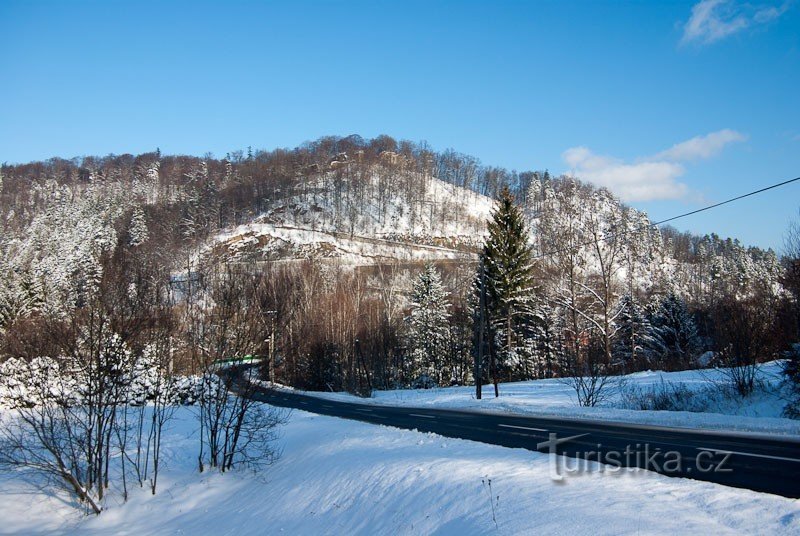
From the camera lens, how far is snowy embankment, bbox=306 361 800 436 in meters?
12.5

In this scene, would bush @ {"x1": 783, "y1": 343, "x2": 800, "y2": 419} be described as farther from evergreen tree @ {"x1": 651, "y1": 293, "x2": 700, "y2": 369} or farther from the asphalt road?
evergreen tree @ {"x1": 651, "y1": 293, "x2": 700, "y2": 369}

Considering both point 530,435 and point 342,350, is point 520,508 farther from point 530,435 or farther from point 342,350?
point 342,350

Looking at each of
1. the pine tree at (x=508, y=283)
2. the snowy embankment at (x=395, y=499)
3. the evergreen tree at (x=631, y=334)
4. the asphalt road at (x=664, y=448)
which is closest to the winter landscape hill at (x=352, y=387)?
the snowy embankment at (x=395, y=499)

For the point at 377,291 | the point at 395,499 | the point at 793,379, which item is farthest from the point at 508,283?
the point at 395,499

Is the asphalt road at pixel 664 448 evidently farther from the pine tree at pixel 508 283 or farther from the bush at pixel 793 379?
the pine tree at pixel 508 283

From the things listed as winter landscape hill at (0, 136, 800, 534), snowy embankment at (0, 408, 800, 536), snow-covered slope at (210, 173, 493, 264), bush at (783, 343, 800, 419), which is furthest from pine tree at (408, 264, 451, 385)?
snow-covered slope at (210, 173, 493, 264)

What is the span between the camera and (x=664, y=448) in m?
8.92

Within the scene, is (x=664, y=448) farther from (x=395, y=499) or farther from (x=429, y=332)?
(x=429, y=332)

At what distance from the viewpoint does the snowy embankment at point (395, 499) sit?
520 cm

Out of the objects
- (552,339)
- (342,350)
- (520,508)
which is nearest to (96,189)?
(342,350)

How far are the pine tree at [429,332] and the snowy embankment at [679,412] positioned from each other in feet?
47.8

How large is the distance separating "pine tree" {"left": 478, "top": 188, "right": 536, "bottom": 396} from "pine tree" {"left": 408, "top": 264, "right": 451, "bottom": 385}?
249 inches

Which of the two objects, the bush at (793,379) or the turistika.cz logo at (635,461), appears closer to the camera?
the turistika.cz logo at (635,461)

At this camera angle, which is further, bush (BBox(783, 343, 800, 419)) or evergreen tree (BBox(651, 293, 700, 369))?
evergreen tree (BBox(651, 293, 700, 369))
